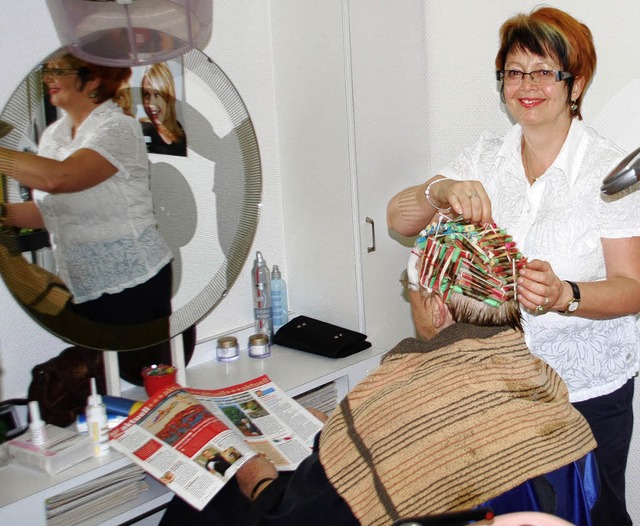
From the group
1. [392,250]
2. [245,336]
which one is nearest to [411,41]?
[392,250]

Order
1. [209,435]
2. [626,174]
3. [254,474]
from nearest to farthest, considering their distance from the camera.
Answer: [626,174] < [254,474] < [209,435]

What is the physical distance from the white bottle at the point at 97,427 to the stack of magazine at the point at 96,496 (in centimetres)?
6

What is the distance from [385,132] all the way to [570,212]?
0.77 meters

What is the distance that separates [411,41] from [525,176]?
772 mm

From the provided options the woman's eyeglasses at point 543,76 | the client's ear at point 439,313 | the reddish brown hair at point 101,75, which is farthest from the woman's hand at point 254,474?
the woman's eyeglasses at point 543,76

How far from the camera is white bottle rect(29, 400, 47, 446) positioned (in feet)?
5.09

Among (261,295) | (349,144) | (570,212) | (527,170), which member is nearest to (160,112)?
(349,144)

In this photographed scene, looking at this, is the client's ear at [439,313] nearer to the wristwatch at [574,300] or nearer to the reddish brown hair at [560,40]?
the wristwatch at [574,300]

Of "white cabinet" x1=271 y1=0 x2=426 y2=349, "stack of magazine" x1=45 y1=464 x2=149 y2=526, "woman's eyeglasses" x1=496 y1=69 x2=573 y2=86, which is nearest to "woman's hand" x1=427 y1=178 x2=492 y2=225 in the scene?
"woman's eyeglasses" x1=496 y1=69 x2=573 y2=86

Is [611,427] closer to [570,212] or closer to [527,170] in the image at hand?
[570,212]

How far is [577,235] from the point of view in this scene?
154cm

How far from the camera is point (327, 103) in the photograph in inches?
82.7

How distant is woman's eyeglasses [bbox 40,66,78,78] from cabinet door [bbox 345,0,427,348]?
0.81 meters

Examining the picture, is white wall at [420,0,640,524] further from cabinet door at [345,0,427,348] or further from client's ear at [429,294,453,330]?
client's ear at [429,294,453,330]
